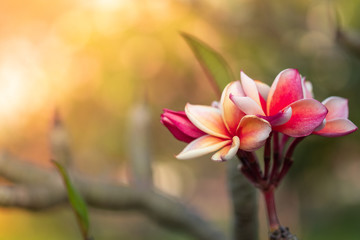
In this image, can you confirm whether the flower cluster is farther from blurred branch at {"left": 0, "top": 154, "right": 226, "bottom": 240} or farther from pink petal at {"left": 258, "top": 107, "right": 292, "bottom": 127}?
blurred branch at {"left": 0, "top": 154, "right": 226, "bottom": 240}

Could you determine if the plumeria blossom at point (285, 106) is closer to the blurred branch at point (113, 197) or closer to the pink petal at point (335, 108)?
the pink petal at point (335, 108)

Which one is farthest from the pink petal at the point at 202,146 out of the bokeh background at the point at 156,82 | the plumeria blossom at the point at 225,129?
the bokeh background at the point at 156,82

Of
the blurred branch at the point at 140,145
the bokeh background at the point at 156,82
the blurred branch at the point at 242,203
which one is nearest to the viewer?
the blurred branch at the point at 242,203

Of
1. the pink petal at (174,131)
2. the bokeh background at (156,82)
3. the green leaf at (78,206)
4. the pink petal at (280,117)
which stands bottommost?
the green leaf at (78,206)

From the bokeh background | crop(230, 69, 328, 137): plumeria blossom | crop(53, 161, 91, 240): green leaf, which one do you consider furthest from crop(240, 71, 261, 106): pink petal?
the bokeh background

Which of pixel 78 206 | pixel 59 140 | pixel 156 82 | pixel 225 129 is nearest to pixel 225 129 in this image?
pixel 225 129

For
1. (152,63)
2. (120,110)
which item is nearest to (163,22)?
(152,63)

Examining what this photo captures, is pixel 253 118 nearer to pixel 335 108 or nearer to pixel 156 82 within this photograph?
pixel 335 108
